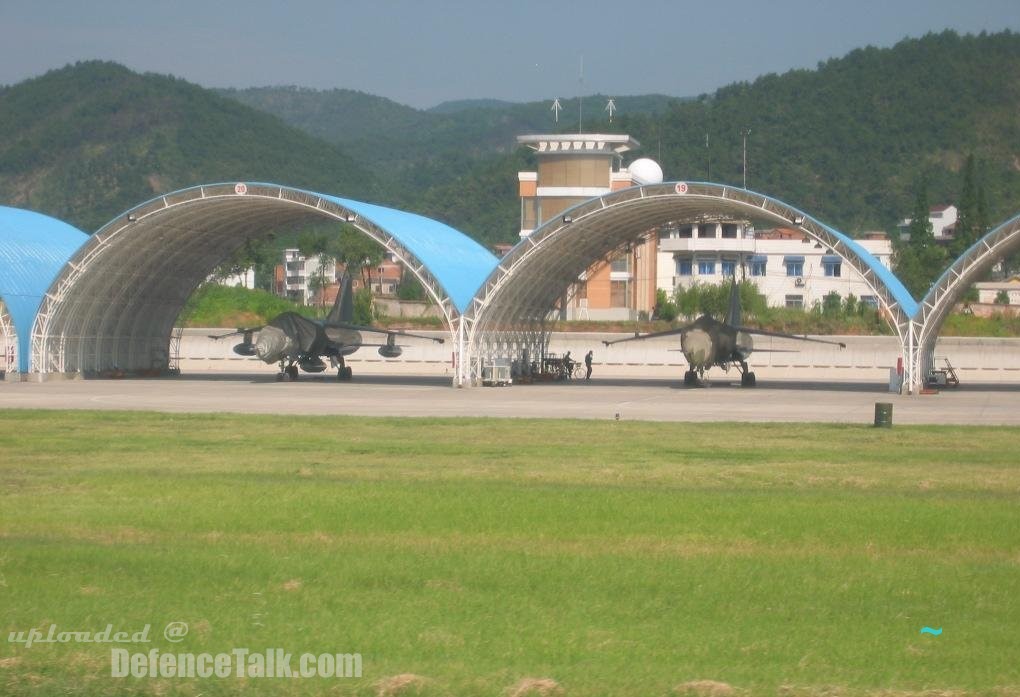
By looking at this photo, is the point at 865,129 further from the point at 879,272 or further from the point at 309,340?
the point at 879,272

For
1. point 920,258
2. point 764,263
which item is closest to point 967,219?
point 920,258

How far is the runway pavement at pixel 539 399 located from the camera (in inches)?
1353

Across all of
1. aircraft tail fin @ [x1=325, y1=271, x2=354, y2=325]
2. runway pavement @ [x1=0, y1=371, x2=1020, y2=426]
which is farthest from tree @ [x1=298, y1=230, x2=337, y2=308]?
runway pavement @ [x1=0, y1=371, x2=1020, y2=426]

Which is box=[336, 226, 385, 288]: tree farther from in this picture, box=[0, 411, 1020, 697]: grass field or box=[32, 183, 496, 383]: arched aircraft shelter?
box=[0, 411, 1020, 697]: grass field

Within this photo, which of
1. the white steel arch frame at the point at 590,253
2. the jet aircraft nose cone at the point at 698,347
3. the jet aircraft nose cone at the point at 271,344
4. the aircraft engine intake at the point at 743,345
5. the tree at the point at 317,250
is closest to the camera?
the white steel arch frame at the point at 590,253

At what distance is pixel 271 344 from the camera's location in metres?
49.7

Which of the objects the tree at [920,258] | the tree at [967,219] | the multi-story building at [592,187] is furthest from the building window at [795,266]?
the multi-story building at [592,187]

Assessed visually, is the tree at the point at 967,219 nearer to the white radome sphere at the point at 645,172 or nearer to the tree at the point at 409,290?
the white radome sphere at the point at 645,172

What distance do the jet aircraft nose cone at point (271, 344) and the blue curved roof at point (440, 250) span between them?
18.8ft

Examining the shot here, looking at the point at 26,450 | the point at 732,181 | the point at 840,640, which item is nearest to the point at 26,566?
the point at 840,640

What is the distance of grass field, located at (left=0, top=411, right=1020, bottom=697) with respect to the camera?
9.87 meters

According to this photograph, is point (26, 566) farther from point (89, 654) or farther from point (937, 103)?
point (937, 103)

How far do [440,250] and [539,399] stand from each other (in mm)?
10073

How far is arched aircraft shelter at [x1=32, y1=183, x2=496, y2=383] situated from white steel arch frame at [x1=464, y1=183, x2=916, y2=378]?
144 centimetres
